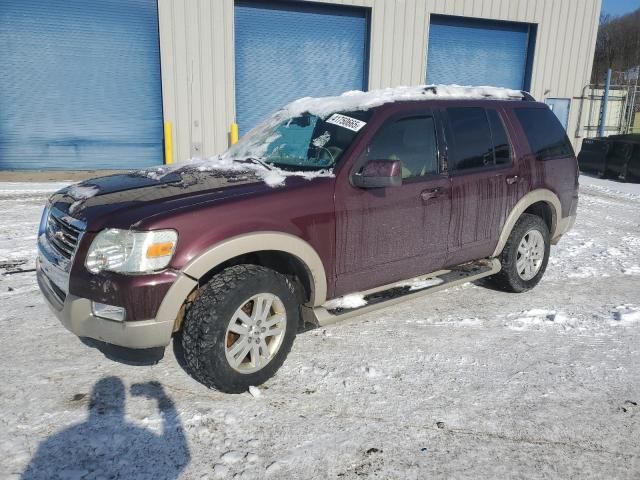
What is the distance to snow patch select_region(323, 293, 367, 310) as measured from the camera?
350cm

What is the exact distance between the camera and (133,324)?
272cm

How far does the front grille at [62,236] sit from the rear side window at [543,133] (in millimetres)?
3832

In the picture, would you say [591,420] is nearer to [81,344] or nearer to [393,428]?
[393,428]

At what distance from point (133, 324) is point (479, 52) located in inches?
634

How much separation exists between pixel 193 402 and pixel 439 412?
141 cm

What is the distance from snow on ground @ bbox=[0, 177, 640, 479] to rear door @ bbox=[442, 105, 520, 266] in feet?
2.15

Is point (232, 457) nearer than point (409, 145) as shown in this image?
Yes

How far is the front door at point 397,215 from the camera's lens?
3.46 m

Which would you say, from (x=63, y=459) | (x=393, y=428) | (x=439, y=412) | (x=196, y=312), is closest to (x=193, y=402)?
(x=196, y=312)

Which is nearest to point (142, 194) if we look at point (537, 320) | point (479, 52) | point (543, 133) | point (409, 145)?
point (409, 145)

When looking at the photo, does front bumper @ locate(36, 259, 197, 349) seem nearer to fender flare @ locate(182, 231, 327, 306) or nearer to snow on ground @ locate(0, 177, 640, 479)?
fender flare @ locate(182, 231, 327, 306)

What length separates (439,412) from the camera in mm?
2949

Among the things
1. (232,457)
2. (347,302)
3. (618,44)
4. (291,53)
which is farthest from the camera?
(618,44)

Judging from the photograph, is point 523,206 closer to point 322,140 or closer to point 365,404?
point 322,140
